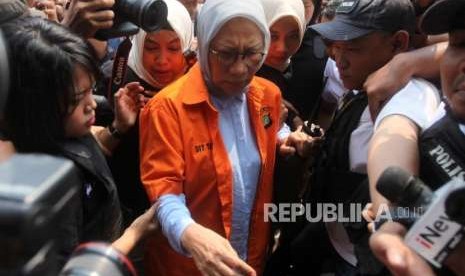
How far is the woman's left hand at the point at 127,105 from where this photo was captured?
2088 mm

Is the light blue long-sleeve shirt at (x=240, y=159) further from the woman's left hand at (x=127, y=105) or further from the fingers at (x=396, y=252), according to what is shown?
the fingers at (x=396, y=252)

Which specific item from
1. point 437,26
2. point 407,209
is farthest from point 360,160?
point 407,209

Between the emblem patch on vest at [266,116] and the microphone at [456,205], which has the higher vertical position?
the microphone at [456,205]

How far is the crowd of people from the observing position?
1441 mm

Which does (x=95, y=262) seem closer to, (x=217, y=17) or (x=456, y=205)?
(x=456, y=205)

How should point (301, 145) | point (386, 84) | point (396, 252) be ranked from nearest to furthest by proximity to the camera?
point (396, 252)
point (386, 84)
point (301, 145)

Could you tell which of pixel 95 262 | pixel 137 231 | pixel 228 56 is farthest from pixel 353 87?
pixel 95 262

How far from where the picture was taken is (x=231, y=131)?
6.34 ft

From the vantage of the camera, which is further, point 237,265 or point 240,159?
point 240,159

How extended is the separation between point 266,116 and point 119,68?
61 centimetres

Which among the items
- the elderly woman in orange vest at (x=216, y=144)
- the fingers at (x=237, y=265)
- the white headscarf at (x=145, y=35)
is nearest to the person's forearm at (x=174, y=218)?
the elderly woman in orange vest at (x=216, y=144)

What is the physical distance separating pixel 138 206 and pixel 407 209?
4.00ft

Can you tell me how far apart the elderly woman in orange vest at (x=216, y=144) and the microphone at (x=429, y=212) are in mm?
756

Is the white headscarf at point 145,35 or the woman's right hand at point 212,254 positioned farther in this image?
the white headscarf at point 145,35
